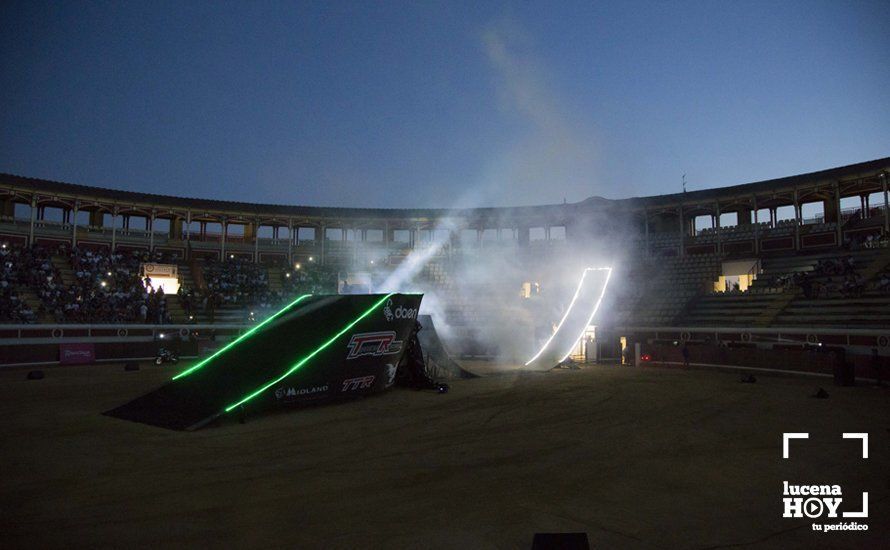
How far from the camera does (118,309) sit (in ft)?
89.2

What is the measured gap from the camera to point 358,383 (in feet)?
42.3

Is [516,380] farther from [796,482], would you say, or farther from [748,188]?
[748,188]

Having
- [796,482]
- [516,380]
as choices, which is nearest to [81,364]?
[516,380]

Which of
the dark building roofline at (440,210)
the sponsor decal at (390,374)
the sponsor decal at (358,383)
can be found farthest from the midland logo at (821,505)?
the dark building roofline at (440,210)

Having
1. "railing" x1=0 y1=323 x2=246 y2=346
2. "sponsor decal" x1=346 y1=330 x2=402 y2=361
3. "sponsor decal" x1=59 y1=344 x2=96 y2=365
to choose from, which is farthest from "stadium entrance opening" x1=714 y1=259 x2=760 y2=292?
"sponsor decal" x1=59 y1=344 x2=96 y2=365

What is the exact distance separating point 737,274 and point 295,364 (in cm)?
3339

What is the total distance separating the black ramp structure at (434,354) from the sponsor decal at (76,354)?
17315 millimetres

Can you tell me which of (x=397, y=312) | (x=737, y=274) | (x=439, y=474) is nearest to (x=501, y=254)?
(x=737, y=274)

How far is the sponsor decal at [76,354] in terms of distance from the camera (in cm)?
2298

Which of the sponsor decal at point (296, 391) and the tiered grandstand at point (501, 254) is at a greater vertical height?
the tiered grandstand at point (501, 254)

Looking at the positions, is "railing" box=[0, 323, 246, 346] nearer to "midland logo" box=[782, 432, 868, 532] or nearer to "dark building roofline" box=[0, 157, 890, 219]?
"dark building roofline" box=[0, 157, 890, 219]

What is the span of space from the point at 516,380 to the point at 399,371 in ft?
13.9

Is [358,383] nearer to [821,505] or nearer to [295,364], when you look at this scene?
[295,364]

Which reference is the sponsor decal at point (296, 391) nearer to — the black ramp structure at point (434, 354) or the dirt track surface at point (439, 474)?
the dirt track surface at point (439, 474)
